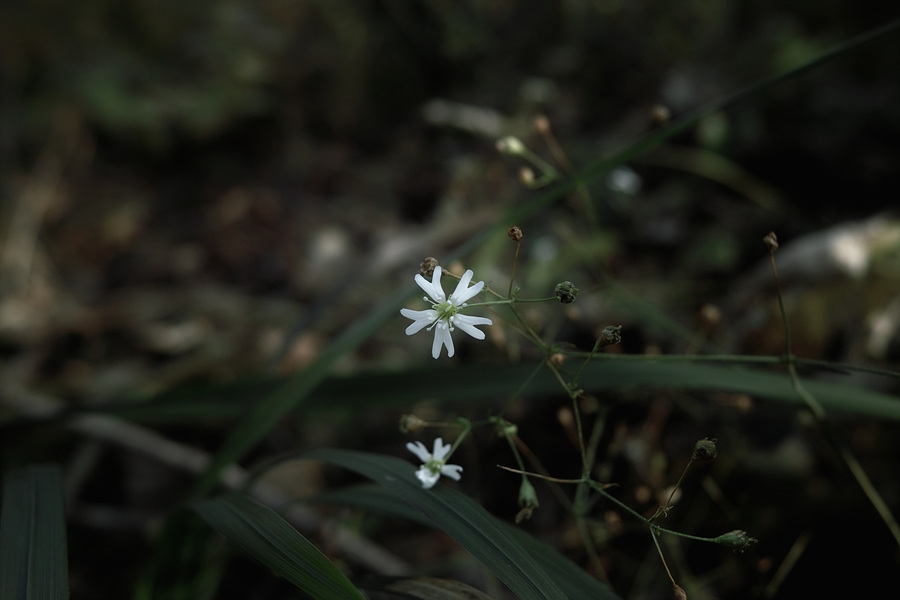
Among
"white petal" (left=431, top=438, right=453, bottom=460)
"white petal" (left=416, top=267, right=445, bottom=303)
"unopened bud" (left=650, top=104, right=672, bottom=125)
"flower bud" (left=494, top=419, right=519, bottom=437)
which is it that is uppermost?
"unopened bud" (left=650, top=104, right=672, bottom=125)

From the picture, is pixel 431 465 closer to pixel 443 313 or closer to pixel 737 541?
pixel 443 313

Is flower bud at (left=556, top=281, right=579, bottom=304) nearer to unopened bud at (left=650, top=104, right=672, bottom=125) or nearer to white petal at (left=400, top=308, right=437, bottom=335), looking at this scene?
white petal at (left=400, top=308, right=437, bottom=335)

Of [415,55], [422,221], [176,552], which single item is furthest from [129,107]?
[176,552]

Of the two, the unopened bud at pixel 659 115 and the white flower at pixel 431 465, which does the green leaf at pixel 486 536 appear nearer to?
the white flower at pixel 431 465

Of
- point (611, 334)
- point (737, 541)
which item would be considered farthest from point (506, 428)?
point (737, 541)

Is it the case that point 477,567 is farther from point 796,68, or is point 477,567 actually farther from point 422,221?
point 422,221

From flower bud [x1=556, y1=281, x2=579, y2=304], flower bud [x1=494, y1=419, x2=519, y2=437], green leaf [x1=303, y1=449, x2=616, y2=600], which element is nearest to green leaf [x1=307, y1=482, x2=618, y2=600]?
green leaf [x1=303, y1=449, x2=616, y2=600]

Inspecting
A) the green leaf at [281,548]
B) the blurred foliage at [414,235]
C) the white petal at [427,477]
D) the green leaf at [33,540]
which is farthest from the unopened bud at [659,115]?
the green leaf at [33,540]
